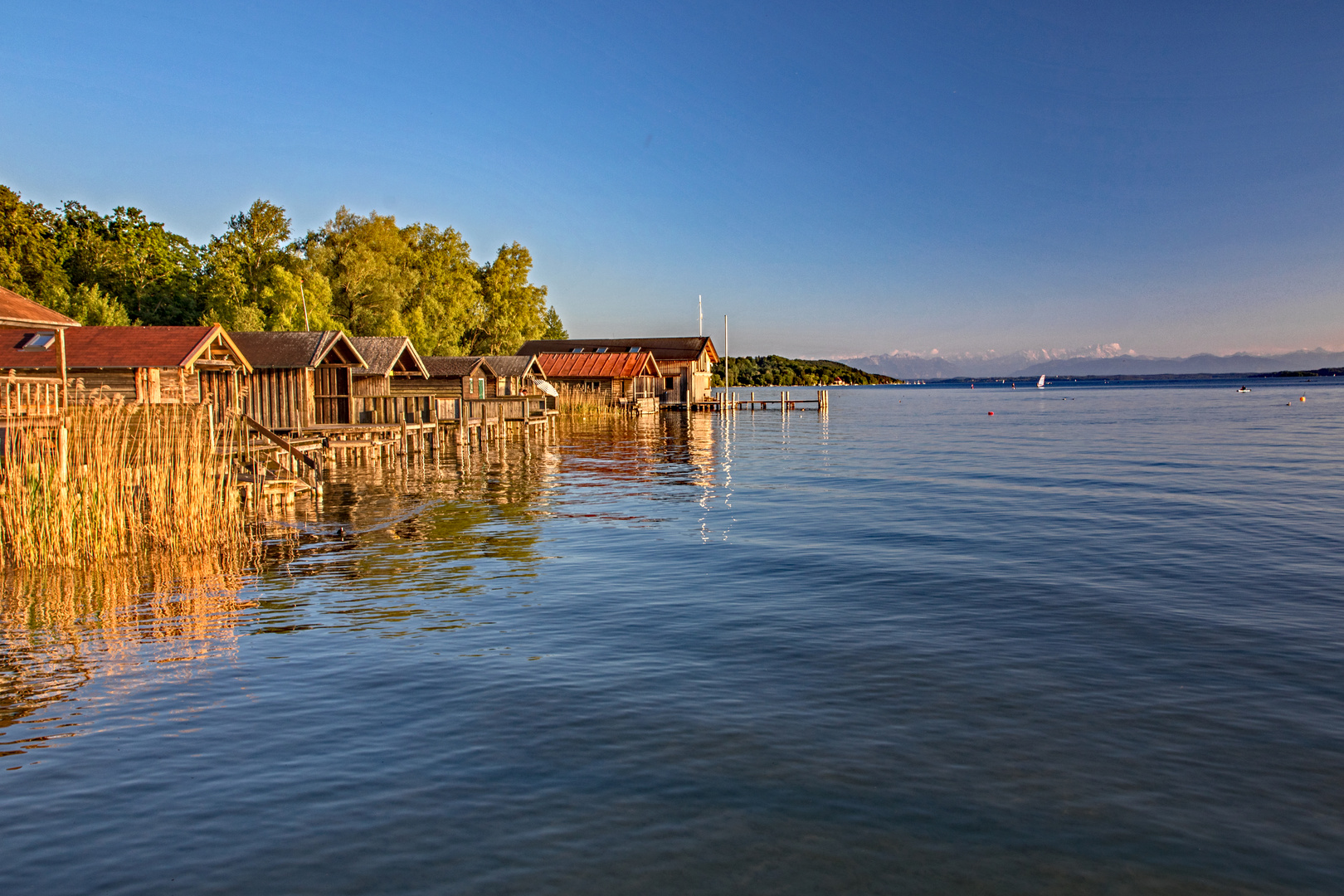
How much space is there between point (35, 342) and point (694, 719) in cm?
2572

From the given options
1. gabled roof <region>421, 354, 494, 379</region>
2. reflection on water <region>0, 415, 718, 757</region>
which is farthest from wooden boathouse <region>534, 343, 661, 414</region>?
reflection on water <region>0, 415, 718, 757</region>

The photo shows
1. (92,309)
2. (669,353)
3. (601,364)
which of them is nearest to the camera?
(92,309)

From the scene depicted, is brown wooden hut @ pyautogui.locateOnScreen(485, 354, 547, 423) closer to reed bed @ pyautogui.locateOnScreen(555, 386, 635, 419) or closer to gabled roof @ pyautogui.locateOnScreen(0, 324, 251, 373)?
reed bed @ pyautogui.locateOnScreen(555, 386, 635, 419)

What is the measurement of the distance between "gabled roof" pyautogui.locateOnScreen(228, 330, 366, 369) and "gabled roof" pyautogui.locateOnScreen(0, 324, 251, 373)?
4958 millimetres

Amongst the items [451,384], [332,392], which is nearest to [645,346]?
[451,384]

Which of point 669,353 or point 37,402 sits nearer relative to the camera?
point 37,402

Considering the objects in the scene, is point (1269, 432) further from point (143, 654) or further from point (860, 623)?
point (143, 654)

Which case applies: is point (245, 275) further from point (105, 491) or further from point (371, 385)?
point (105, 491)

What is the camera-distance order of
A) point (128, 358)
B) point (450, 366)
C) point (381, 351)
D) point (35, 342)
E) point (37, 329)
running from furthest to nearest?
point (450, 366), point (381, 351), point (128, 358), point (35, 342), point (37, 329)

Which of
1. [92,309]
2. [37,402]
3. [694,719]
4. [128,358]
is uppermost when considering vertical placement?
[92,309]

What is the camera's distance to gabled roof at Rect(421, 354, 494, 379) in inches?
1882

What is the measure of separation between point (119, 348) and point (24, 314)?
34.1 ft

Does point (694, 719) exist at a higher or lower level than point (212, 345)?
lower

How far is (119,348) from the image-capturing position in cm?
2712
